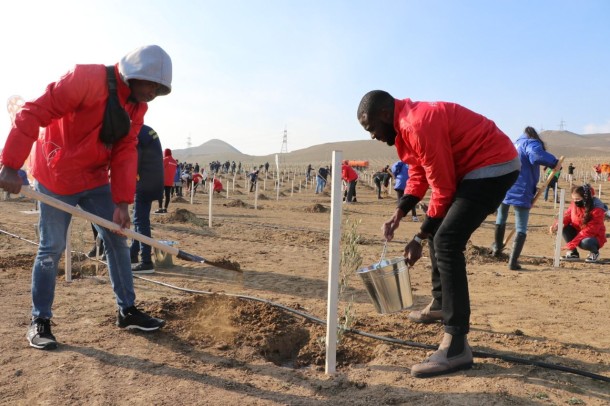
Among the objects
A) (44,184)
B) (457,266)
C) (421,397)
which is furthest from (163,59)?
(421,397)

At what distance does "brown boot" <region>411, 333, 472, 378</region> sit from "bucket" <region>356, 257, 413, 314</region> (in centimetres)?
56

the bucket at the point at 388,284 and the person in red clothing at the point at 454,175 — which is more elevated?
the person in red clothing at the point at 454,175

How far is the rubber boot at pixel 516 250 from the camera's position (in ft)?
21.2

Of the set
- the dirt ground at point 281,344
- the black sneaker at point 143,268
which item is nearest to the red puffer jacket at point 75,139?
the dirt ground at point 281,344

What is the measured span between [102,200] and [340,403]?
2.08 m

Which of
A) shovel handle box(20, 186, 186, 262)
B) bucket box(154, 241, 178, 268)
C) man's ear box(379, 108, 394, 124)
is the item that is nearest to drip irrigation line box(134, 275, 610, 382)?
shovel handle box(20, 186, 186, 262)

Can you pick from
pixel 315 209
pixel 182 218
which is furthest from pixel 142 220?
pixel 315 209

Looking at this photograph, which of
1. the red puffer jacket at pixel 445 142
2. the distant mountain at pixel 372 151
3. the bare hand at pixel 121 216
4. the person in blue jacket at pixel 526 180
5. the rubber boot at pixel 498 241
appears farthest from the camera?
the distant mountain at pixel 372 151

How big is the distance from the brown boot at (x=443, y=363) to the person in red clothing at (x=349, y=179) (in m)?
14.3

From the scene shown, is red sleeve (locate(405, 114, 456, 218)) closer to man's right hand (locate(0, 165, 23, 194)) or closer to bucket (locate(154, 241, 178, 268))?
man's right hand (locate(0, 165, 23, 194))

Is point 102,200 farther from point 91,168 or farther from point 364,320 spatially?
point 364,320

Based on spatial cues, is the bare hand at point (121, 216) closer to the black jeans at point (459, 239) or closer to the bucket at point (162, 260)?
the black jeans at point (459, 239)

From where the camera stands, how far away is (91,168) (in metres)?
3.36

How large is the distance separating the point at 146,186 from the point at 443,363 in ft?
13.2
